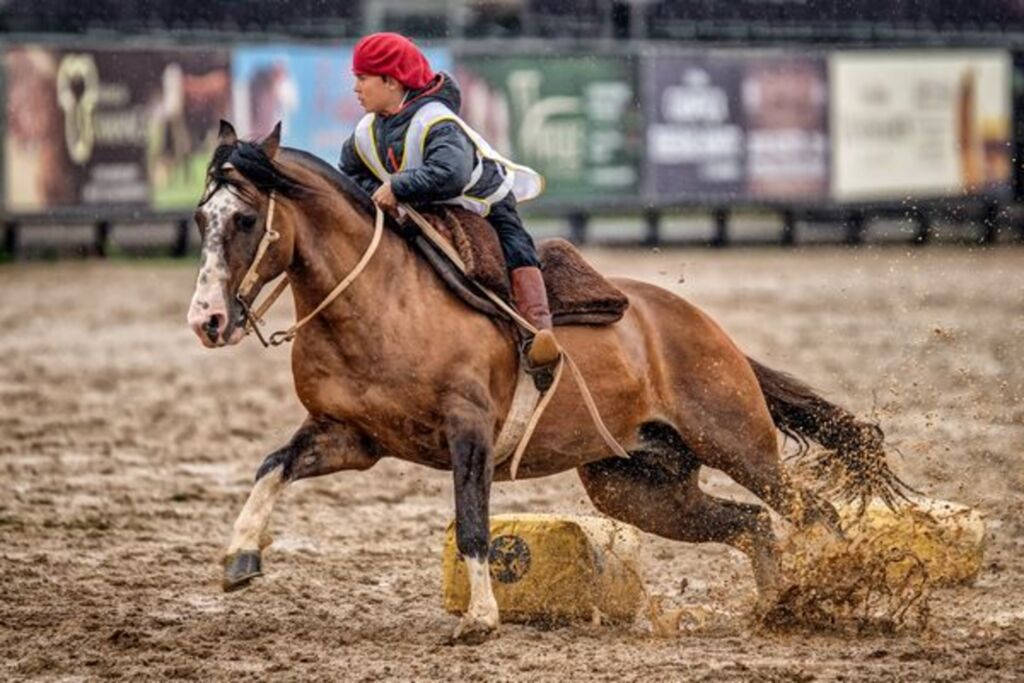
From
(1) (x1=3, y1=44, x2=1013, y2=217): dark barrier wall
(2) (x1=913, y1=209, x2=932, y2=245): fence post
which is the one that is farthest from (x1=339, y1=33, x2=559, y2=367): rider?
(2) (x1=913, y1=209, x2=932, y2=245): fence post

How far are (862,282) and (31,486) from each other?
43.3 ft

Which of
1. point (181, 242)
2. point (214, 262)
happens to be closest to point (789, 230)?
point (181, 242)

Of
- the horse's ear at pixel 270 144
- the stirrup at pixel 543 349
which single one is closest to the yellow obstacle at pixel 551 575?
the stirrup at pixel 543 349

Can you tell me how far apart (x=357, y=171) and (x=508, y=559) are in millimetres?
1483

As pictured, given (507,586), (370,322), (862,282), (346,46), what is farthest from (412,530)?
(346,46)

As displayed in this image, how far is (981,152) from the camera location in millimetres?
26016

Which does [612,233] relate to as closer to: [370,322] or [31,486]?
[31,486]

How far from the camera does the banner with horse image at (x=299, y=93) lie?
2258 centimetres

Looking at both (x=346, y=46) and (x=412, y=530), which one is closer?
(x=412, y=530)

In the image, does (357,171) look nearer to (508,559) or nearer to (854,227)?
(508,559)

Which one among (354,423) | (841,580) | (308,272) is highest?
(308,272)

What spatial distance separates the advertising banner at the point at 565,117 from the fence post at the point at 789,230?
2.87 metres

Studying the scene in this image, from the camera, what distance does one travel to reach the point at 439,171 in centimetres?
659

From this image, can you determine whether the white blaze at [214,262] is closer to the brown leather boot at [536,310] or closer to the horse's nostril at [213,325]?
the horse's nostril at [213,325]
